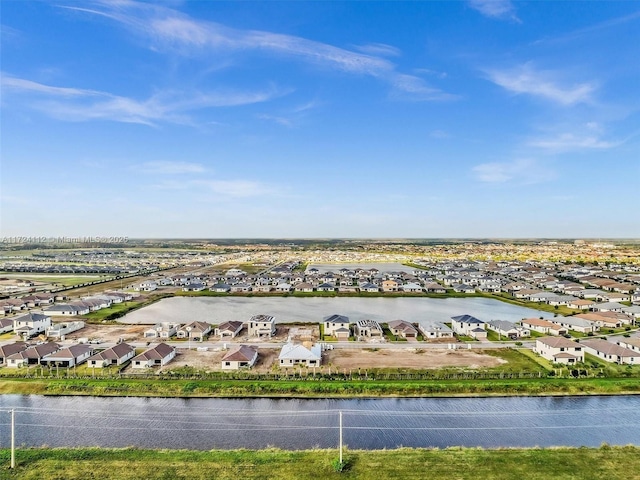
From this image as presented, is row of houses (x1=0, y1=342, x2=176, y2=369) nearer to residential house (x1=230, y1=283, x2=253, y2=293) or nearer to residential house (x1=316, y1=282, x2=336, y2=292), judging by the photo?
residential house (x1=230, y1=283, x2=253, y2=293)

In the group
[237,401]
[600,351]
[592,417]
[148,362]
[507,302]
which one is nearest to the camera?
[592,417]

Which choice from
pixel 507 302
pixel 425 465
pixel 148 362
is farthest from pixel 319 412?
pixel 507 302

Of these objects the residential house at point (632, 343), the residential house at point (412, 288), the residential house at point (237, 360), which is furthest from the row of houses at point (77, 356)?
the residential house at point (412, 288)

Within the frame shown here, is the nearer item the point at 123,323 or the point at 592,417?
the point at 592,417

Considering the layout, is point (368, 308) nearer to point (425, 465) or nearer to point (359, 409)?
point (359, 409)

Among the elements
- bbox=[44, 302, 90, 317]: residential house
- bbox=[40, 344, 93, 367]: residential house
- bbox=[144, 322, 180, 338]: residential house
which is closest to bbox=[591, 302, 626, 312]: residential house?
bbox=[144, 322, 180, 338]: residential house

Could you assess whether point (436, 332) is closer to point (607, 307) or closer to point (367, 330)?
point (367, 330)

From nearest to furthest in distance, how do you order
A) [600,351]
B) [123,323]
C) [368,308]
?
[600,351]
[123,323]
[368,308]
